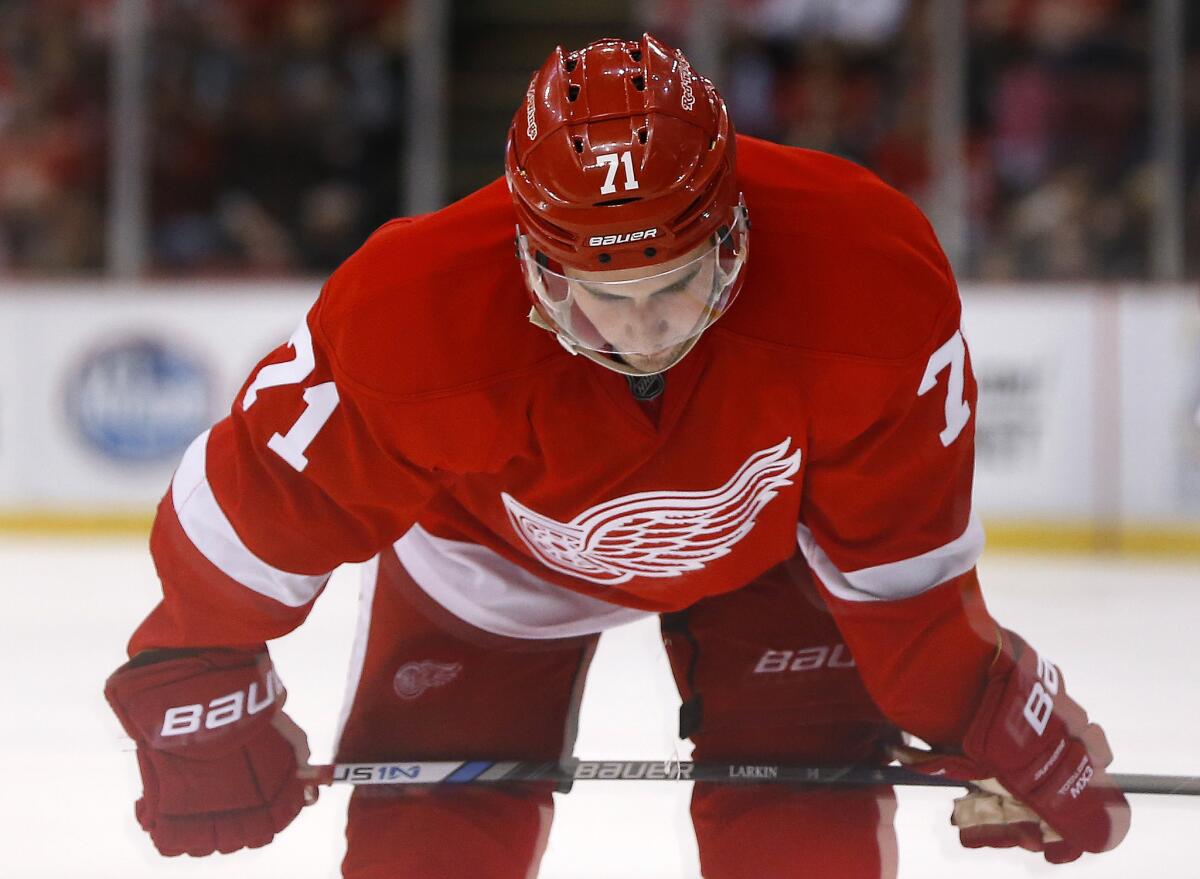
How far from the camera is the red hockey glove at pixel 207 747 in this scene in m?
1.93

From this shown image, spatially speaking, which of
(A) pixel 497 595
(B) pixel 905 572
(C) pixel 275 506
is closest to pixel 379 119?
(A) pixel 497 595

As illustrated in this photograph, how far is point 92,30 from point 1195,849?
5.70 m

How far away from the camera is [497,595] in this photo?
212cm

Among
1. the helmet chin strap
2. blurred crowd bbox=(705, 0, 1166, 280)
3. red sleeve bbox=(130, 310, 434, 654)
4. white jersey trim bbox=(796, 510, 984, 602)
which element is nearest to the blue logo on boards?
blurred crowd bbox=(705, 0, 1166, 280)

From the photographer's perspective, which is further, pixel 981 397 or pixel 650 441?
pixel 981 397

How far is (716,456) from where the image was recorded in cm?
170

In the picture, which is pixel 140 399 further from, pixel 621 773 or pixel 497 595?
pixel 621 773

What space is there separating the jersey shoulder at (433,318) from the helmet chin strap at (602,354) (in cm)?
5

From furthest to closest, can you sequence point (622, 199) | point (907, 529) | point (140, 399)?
1. point (140, 399)
2. point (907, 529)
3. point (622, 199)

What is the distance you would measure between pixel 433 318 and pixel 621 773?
814 millimetres

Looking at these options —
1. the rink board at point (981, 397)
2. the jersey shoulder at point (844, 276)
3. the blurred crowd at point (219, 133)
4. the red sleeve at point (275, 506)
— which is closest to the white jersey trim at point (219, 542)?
the red sleeve at point (275, 506)

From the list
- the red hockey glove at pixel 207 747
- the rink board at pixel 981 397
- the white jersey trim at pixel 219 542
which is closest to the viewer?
the white jersey trim at pixel 219 542

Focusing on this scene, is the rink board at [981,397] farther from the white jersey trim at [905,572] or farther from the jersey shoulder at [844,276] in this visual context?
the jersey shoulder at [844,276]

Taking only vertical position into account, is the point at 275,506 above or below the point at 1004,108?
above
